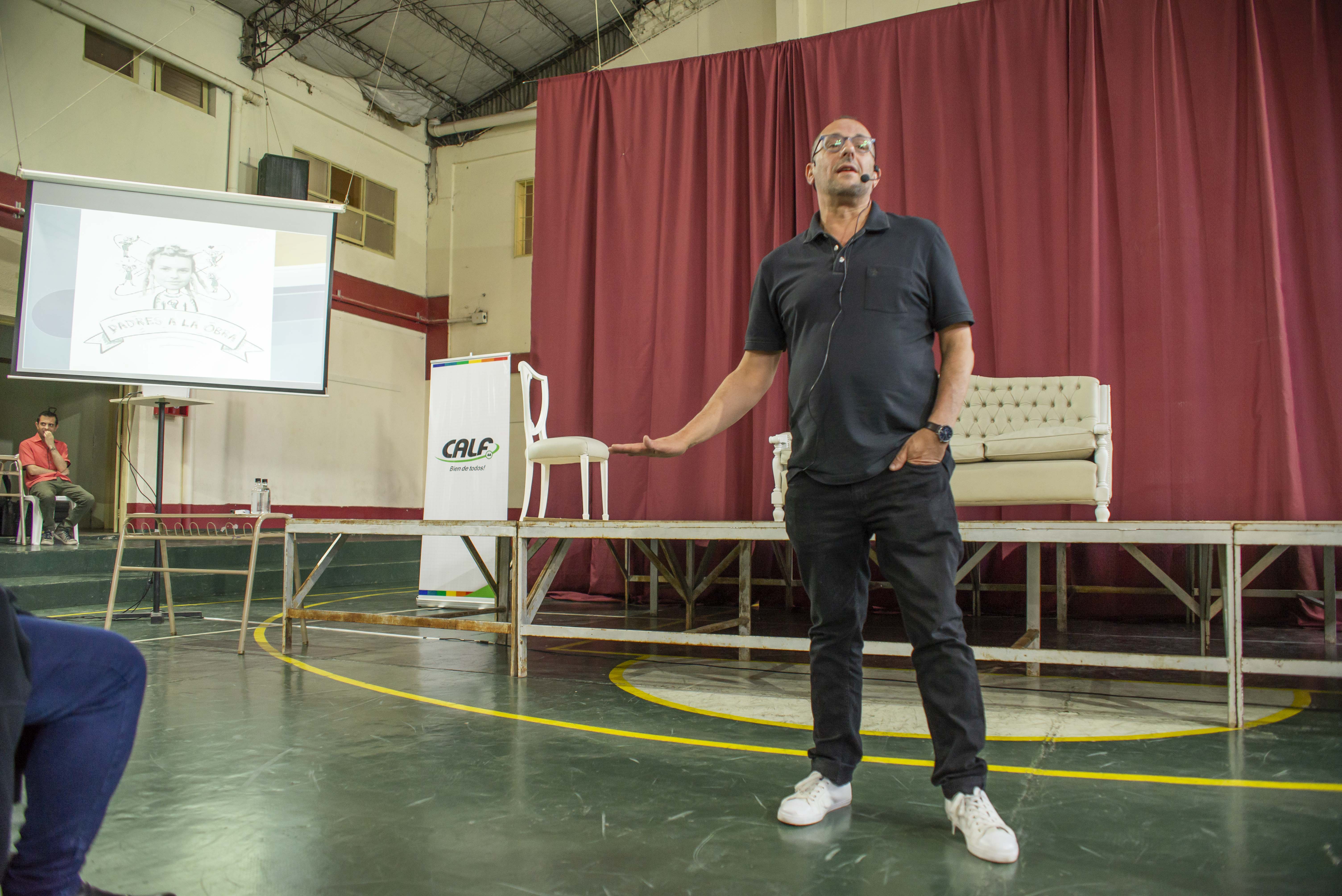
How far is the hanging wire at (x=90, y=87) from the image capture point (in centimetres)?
747

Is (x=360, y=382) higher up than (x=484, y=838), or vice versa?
(x=360, y=382)

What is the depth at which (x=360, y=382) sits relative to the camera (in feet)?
35.2

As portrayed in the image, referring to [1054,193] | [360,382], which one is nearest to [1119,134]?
[1054,193]

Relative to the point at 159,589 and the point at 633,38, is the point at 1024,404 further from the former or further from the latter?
the point at 633,38

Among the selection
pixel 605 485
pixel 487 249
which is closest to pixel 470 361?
pixel 605 485

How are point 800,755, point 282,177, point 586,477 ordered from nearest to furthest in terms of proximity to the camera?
point 800,755 < point 586,477 < point 282,177

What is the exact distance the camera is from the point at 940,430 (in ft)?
5.52

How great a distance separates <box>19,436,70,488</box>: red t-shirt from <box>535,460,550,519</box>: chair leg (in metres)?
4.82

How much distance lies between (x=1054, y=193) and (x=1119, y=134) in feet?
1.71

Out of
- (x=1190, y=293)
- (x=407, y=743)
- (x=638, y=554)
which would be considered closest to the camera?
(x=407, y=743)

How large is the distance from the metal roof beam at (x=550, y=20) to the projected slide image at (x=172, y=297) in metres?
5.60

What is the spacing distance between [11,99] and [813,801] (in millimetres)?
9156

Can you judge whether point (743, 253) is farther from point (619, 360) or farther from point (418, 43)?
point (418, 43)

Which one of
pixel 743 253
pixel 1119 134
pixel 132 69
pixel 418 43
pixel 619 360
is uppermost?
pixel 418 43
